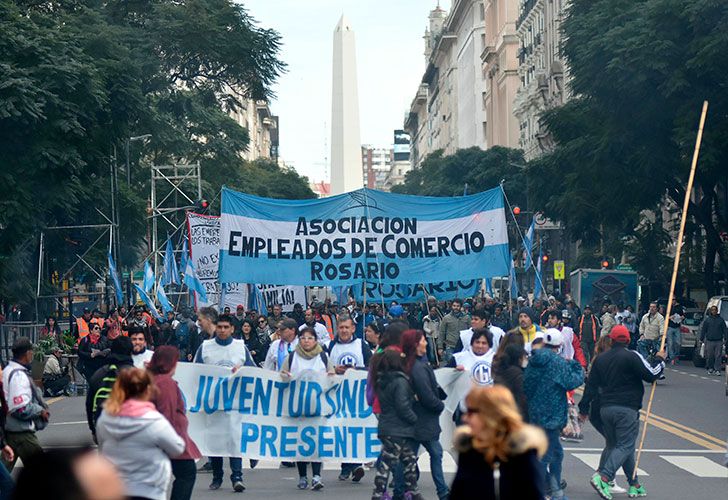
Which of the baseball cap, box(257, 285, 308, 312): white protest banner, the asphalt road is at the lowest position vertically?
the asphalt road

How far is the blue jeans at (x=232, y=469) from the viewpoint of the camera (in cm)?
1276

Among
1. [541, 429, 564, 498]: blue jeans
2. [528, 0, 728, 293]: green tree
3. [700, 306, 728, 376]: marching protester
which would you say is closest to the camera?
[541, 429, 564, 498]: blue jeans

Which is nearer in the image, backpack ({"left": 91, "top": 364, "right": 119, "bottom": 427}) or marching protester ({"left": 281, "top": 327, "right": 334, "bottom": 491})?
backpack ({"left": 91, "top": 364, "right": 119, "bottom": 427})

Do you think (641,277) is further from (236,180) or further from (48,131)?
(48,131)

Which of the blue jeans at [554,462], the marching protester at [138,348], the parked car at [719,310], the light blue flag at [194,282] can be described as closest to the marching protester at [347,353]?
the marching protester at [138,348]

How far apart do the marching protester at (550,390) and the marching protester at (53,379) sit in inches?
636

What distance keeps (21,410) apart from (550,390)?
409 centimetres

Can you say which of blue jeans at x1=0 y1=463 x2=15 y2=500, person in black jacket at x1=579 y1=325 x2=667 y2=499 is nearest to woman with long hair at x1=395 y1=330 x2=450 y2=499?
person in black jacket at x1=579 y1=325 x2=667 y2=499

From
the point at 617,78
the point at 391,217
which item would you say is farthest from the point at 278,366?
the point at 617,78

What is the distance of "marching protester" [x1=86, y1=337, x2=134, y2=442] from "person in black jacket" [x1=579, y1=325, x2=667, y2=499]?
386 cm

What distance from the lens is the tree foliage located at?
2877 centimetres

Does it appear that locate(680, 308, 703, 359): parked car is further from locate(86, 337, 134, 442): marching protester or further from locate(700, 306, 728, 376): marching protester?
locate(86, 337, 134, 442): marching protester

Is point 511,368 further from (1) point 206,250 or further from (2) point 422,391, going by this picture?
(1) point 206,250

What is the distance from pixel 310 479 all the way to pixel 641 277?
135 ft
